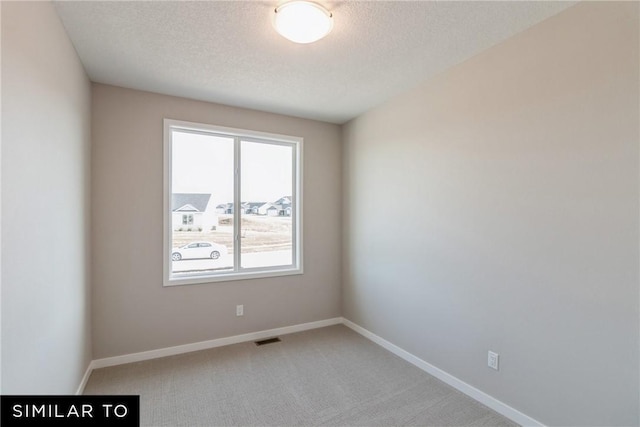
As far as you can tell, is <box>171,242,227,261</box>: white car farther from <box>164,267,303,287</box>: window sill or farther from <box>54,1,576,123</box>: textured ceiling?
<box>54,1,576,123</box>: textured ceiling

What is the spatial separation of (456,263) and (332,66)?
6.12 feet

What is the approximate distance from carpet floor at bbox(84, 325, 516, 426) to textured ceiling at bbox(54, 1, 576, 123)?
2553 mm

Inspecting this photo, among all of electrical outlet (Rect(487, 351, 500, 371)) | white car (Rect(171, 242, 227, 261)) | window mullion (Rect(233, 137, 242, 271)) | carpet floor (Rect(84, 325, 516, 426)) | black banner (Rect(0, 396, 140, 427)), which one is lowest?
carpet floor (Rect(84, 325, 516, 426))

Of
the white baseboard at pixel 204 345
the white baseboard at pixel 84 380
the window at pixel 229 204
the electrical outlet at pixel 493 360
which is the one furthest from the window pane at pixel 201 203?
the electrical outlet at pixel 493 360

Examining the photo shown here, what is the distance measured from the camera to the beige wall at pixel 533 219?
1606 mm

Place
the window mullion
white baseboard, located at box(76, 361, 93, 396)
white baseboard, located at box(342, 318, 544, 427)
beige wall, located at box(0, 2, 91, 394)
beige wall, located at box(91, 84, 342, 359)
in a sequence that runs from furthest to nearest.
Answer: the window mullion, beige wall, located at box(91, 84, 342, 359), white baseboard, located at box(76, 361, 93, 396), white baseboard, located at box(342, 318, 544, 427), beige wall, located at box(0, 2, 91, 394)

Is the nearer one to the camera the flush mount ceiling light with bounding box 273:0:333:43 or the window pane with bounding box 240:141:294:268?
the flush mount ceiling light with bounding box 273:0:333:43

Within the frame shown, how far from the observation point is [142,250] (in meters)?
2.93

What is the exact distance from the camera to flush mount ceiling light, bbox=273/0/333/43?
5.57 feet

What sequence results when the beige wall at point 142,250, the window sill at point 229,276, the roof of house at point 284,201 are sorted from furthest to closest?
1. the roof of house at point 284,201
2. the window sill at point 229,276
3. the beige wall at point 142,250

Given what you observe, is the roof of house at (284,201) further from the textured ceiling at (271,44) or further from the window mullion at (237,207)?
the textured ceiling at (271,44)

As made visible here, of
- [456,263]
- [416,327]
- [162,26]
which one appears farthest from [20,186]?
[416,327]

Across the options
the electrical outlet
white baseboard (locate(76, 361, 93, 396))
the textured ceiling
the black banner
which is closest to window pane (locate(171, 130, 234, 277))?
the textured ceiling

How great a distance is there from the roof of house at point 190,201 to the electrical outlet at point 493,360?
2892 millimetres
